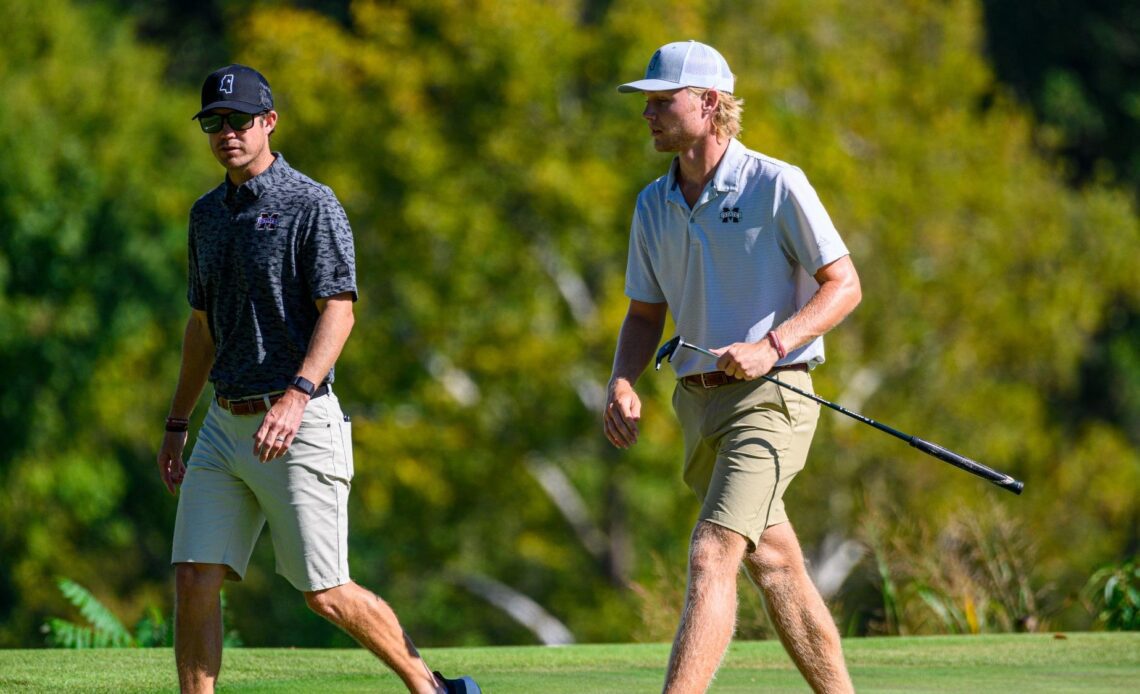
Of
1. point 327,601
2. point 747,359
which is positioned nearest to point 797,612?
point 747,359

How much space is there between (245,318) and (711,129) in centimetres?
152

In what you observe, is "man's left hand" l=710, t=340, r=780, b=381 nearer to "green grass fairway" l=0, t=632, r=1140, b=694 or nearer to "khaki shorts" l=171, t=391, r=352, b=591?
"khaki shorts" l=171, t=391, r=352, b=591

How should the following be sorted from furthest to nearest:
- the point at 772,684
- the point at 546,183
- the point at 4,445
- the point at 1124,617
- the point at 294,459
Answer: the point at 4,445, the point at 546,183, the point at 1124,617, the point at 772,684, the point at 294,459

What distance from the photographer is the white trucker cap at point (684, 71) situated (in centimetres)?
573

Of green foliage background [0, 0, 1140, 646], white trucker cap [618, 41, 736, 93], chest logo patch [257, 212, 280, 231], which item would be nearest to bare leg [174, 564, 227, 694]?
chest logo patch [257, 212, 280, 231]

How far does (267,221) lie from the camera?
5574 mm

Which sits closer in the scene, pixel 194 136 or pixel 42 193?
pixel 42 193

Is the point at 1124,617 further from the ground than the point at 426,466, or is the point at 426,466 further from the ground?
the point at 1124,617

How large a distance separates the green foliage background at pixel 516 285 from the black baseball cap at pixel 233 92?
699 inches

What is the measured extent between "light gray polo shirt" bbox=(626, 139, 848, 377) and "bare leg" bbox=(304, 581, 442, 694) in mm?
1157

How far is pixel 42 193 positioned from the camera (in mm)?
25703

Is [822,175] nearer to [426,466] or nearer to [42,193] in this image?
[426,466]

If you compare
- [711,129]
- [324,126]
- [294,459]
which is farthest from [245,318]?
[324,126]

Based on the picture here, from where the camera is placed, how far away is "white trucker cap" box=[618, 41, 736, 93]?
5734 millimetres
